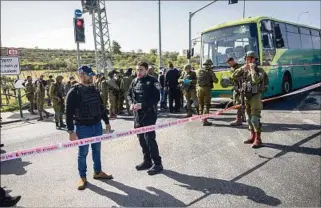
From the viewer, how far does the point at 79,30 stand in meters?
13.8

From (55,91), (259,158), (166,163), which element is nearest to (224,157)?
(259,158)

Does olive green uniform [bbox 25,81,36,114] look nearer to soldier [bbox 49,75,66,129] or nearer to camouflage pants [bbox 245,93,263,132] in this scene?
soldier [bbox 49,75,66,129]

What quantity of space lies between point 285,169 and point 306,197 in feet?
3.52

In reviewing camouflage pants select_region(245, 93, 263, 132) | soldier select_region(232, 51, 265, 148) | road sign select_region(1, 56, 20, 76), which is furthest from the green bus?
road sign select_region(1, 56, 20, 76)

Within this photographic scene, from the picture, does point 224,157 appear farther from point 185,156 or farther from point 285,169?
point 285,169

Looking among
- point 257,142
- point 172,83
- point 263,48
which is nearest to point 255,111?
point 257,142

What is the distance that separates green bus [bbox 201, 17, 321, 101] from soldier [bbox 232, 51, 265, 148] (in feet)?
16.3

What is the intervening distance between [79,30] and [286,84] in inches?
356

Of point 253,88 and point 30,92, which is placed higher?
point 253,88

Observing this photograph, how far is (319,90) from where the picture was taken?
16.2 metres

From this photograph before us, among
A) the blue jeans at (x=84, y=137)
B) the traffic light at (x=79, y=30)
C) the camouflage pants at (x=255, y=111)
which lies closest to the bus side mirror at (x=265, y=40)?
the camouflage pants at (x=255, y=111)

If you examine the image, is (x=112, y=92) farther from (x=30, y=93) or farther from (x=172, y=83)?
(x=30, y=93)

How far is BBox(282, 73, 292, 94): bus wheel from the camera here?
13258 millimetres

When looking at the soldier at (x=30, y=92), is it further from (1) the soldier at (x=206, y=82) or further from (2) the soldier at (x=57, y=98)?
(1) the soldier at (x=206, y=82)
